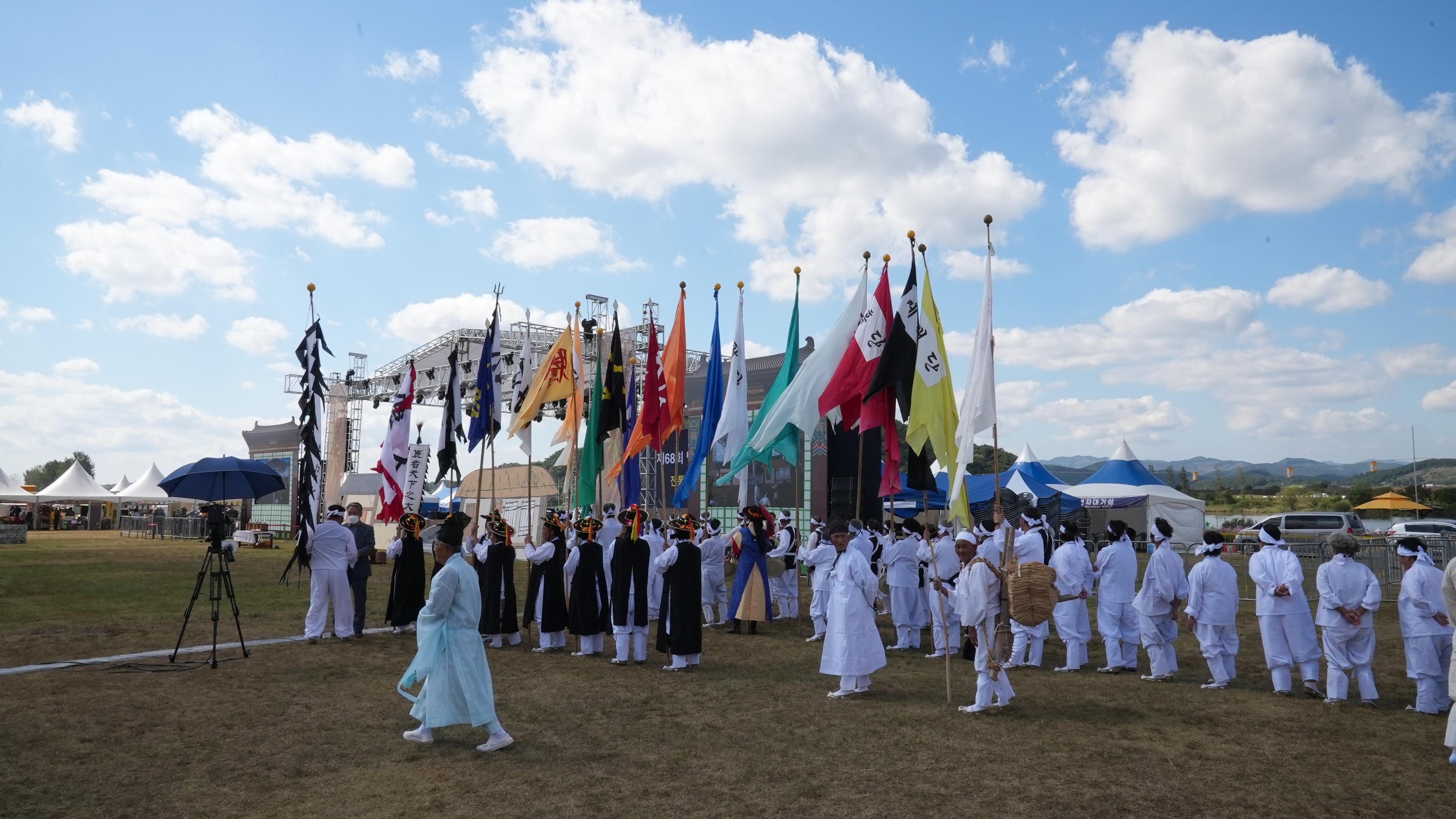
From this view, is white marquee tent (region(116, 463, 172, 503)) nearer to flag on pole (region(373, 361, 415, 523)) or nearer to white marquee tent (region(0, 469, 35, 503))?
white marquee tent (region(0, 469, 35, 503))

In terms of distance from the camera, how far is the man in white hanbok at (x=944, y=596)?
11.4 meters

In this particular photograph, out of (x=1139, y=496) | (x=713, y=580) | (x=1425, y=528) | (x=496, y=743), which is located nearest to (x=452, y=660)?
(x=496, y=743)

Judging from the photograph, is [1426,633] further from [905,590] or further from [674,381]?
[674,381]

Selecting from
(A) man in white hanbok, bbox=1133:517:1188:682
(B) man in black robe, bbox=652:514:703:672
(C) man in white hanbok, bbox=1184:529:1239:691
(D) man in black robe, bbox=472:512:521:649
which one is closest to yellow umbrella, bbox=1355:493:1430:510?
(A) man in white hanbok, bbox=1133:517:1188:682

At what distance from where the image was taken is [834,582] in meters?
8.70

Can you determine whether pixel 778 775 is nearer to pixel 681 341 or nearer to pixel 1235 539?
pixel 681 341

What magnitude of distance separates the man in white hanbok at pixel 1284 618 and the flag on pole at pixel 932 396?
121 inches

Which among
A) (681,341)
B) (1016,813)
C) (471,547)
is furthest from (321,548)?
(1016,813)

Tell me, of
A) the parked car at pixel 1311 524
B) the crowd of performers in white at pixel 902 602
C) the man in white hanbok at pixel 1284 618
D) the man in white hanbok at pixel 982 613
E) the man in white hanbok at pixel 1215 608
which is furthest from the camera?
the parked car at pixel 1311 524

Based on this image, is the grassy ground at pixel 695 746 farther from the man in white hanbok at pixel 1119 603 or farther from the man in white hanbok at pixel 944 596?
the man in white hanbok at pixel 944 596

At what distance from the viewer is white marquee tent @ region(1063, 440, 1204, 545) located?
26.8 metres

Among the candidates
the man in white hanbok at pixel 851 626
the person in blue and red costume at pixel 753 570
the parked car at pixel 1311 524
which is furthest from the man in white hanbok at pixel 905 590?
the parked car at pixel 1311 524

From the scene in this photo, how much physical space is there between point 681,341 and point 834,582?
6462 mm

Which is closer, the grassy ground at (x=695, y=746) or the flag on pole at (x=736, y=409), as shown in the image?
the grassy ground at (x=695, y=746)
